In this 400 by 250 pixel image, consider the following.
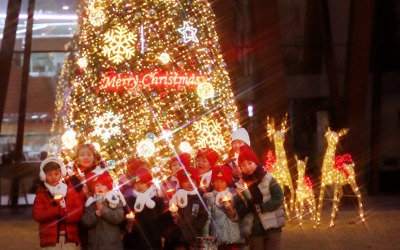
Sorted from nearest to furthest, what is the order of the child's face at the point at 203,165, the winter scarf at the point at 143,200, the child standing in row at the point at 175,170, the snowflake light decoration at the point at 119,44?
the winter scarf at the point at 143,200, the child's face at the point at 203,165, the child standing in row at the point at 175,170, the snowflake light decoration at the point at 119,44

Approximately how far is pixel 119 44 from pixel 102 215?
5.77 metres

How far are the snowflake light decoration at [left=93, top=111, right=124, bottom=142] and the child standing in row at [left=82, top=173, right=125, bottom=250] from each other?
16.7ft

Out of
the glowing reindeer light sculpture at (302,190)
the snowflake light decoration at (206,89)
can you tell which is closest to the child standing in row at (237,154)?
the snowflake light decoration at (206,89)

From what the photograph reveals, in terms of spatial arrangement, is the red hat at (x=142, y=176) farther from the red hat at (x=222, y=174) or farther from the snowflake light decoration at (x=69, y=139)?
the snowflake light decoration at (x=69, y=139)

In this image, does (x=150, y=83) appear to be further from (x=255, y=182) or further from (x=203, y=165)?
(x=255, y=182)

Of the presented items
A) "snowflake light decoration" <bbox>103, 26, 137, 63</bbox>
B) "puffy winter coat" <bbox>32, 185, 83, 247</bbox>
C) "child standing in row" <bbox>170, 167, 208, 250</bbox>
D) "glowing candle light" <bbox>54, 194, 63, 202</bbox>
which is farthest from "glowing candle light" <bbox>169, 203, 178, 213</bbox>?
"snowflake light decoration" <bbox>103, 26, 137, 63</bbox>

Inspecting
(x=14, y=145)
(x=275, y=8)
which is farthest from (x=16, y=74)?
(x=275, y=8)

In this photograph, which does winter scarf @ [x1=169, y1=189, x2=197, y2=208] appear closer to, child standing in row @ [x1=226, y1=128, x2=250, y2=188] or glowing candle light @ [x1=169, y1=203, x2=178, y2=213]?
glowing candle light @ [x1=169, y1=203, x2=178, y2=213]

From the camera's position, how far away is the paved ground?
1250cm

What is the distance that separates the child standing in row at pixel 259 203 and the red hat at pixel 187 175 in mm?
739

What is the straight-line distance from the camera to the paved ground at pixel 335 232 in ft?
41.0

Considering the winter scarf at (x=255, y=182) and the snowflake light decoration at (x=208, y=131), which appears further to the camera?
the snowflake light decoration at (x=208, y=131)

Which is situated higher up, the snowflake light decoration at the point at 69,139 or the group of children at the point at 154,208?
the snowflake light decoration at the point at 69,139

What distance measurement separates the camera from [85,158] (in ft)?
29.6
